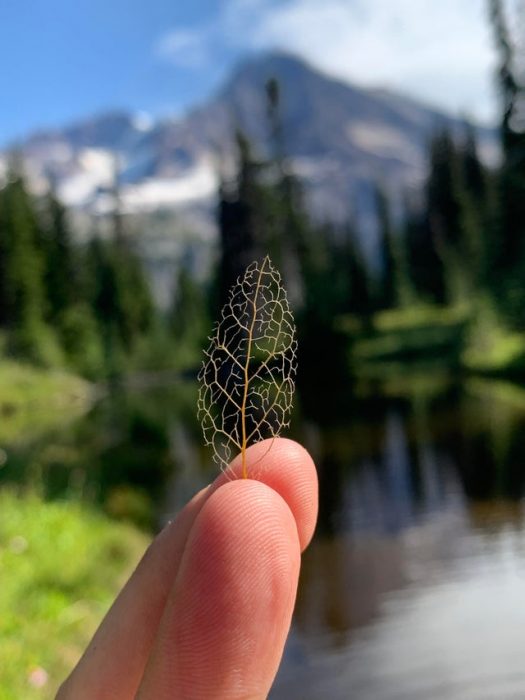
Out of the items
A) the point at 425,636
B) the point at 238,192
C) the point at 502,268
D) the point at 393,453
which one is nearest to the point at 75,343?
the point at 238,192

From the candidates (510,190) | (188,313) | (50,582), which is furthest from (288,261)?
Result: (50,582)

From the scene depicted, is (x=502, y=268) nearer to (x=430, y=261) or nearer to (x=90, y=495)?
(x=90, y=495)

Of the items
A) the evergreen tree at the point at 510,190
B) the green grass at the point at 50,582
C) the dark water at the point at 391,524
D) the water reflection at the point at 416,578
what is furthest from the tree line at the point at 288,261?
the green grass at the point at 50,582

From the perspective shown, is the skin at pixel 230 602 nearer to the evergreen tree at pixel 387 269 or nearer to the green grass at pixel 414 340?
the green grass at pixel 414 340

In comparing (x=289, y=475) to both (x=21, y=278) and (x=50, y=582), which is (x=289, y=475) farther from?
(x=21, y=278)

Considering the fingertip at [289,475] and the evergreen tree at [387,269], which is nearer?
the fingertip at [289,475]

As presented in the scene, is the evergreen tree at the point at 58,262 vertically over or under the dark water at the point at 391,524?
over
